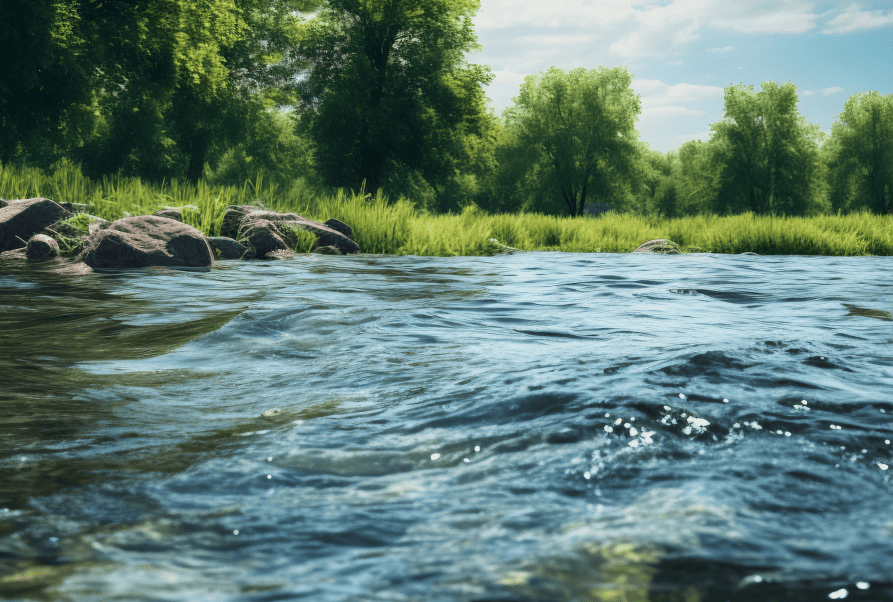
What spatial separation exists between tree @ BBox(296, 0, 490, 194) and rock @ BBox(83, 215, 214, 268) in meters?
18.6

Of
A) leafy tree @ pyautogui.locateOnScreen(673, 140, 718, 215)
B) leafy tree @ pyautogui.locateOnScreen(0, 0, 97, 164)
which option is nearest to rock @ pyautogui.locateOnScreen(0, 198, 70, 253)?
leafy tree @ pyautogui.locateOnScreen(0, 0, 97, 164)

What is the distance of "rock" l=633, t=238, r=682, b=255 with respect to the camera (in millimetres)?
15832

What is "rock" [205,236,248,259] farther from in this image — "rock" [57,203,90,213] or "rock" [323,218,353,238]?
"rock" [323,218,353,238]

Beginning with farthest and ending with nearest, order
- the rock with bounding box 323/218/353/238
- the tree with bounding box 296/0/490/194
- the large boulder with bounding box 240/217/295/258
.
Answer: the tree with bounding box 296/0/490/194, the rock with bounding box 323/218/353/238, the large boulder with bounding box 240/217/295/258

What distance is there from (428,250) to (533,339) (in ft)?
31.8

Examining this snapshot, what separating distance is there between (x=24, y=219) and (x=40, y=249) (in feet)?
4.66

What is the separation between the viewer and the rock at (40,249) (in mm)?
9500

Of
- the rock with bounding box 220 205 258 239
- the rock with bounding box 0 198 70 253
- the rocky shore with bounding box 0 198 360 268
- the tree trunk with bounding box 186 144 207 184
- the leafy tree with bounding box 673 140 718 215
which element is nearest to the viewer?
the rocky shore with bounding box 0 198 360 268

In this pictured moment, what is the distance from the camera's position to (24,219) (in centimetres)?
1051

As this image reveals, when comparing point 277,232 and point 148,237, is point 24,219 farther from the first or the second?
point 277,232

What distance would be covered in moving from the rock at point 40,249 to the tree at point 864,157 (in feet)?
167

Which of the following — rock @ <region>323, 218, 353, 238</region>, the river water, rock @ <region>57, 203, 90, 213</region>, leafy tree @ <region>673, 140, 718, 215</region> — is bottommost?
the river water

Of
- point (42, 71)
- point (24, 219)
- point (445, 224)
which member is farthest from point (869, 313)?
point (42, 71)

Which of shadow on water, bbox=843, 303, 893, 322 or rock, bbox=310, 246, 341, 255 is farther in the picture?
rock, bbox=310, 246, 341, 255
